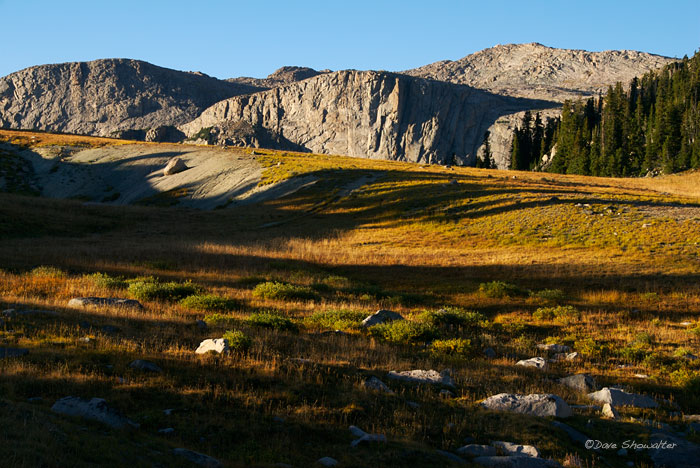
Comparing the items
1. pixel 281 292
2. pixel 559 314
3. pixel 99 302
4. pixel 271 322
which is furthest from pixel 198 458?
pixel 559 314

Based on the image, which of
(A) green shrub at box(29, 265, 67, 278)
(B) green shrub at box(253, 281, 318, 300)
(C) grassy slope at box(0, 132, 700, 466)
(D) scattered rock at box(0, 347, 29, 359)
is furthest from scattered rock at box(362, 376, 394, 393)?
(A) green shrub at box(29, 265, 67, 278)

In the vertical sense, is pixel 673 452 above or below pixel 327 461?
below

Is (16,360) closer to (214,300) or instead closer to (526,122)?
(214,300)

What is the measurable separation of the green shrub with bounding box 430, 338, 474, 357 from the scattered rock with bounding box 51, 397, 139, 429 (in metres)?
7.69

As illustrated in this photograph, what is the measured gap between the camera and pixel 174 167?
251 ft

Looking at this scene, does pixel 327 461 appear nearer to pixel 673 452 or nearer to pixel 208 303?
pixel 673 452

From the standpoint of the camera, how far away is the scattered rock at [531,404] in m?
8.12

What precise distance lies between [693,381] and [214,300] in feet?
42.5

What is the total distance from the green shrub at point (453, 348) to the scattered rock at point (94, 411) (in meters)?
7.69

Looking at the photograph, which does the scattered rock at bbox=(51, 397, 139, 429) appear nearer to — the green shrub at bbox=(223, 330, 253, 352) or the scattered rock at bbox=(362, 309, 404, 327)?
the green shrub at bbox=(223, 330, 253, 352)

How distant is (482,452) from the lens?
677 cm

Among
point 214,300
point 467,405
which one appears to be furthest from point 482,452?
point 214,300

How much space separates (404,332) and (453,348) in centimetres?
140

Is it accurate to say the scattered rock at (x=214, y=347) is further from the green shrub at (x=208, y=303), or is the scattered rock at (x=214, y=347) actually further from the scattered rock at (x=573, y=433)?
the scattered rock at (x=573, y=433)
